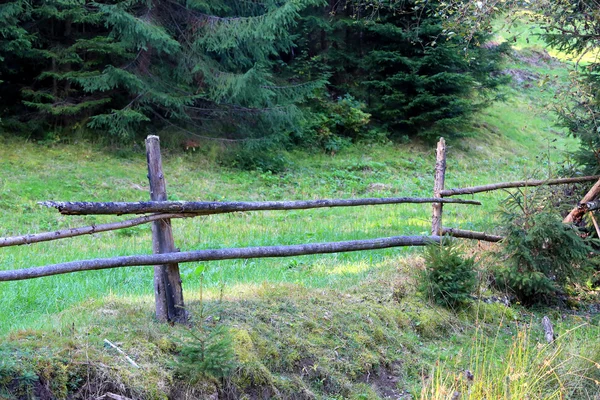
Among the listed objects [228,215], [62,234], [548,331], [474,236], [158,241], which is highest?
[62,234]

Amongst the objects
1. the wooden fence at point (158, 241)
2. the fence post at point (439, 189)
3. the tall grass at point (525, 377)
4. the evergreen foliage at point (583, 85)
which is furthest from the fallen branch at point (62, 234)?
the evergreen foliage at point (583, 85)

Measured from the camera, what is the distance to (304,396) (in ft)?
15.4

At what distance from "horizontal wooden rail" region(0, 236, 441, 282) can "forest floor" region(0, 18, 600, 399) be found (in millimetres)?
456


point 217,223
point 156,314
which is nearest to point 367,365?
point 156,314

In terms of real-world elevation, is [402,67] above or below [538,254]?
above

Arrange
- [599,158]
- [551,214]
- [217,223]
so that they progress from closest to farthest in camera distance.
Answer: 1. [551,214]
2. [599,158]
3. [217,223]

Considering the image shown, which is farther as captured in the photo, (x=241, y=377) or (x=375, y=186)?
(x=375, y=186)

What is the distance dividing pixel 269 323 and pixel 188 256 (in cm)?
101

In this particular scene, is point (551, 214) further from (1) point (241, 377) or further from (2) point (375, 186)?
(2) point (375, 186)

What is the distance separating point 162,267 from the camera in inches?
185

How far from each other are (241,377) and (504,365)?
2.10 m

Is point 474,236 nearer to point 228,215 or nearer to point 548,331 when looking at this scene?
point 548,331

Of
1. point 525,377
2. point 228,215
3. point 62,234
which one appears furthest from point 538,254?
point 228,215

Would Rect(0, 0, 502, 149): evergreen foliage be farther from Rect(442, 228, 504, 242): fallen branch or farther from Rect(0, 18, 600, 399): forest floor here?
Rect(442, 228, 504, 242): fallen branch
